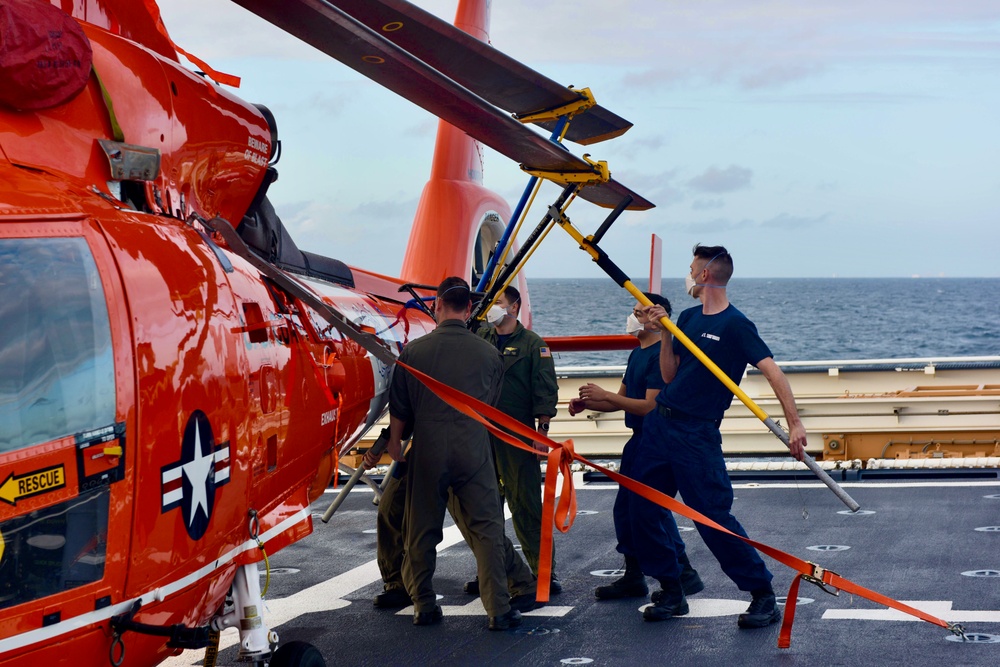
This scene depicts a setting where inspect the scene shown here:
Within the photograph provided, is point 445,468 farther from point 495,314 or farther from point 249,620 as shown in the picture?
point 249,620

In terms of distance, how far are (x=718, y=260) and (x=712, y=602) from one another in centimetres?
200

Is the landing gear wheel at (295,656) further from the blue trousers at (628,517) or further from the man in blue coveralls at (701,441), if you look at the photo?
the blue trousers at (628,517)

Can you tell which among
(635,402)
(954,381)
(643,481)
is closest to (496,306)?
(635,402)

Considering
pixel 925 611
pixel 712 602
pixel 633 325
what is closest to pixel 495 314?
pixel 633 325


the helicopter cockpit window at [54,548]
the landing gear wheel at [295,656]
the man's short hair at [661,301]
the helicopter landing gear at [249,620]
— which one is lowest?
the landing gear wheel at [295,656]

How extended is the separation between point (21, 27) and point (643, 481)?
406 centimetres

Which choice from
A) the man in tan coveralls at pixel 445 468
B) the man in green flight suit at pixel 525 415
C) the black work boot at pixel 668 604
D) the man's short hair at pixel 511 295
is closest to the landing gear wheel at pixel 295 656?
the man in tan coveralls at pixel 445 468

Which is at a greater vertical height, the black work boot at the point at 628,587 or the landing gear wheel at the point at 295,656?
the landing gear wheel at the point at 295,656

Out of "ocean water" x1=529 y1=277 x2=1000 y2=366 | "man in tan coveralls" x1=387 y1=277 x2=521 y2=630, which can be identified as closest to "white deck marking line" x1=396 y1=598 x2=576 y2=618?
"man in tan coveralls" x1=387 y1=277 x2=521 y2=630

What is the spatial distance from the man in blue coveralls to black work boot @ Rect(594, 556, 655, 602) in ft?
1.15

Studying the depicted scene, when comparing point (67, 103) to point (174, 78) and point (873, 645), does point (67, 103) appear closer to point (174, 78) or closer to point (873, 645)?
point (174, 78)

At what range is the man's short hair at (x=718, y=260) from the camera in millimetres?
5961

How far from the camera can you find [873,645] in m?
5.07

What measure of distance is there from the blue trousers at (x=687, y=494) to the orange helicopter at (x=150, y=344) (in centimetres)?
169
